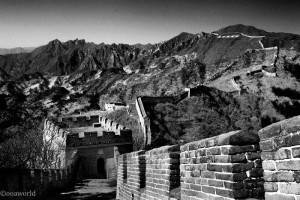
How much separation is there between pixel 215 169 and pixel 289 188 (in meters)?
1.03

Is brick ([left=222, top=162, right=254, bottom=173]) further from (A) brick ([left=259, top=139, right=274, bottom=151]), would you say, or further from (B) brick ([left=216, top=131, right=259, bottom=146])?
(A) brick ([left=259, top=139, right=274, bottom=151])

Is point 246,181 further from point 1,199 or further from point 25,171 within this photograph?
point 25,171

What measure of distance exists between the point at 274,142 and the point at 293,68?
257 ft

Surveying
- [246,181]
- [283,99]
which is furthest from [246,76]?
[246,181]

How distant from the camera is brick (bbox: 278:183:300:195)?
88.5 inches

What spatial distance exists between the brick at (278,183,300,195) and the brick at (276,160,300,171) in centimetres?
11

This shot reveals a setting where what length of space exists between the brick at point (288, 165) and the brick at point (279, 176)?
40mm

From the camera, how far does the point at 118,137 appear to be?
108 feet

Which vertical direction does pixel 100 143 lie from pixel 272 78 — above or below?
below

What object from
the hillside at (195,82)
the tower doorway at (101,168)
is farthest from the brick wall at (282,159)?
the hillside at (195,82)

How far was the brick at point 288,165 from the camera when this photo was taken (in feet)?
7.37

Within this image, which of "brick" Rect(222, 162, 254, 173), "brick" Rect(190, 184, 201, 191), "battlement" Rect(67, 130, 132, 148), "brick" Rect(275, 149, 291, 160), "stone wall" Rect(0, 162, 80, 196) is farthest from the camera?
"battlement" Rect(67, 130, 132, 148)

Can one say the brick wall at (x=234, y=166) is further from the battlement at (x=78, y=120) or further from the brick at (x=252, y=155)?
the battlement at (x=78, y=120)

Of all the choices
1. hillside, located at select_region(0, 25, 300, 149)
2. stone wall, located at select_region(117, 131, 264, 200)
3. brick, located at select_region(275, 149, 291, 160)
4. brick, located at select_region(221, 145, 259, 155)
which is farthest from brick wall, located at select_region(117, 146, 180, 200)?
hillside, located at select_region(0, 25, 300, 149)
